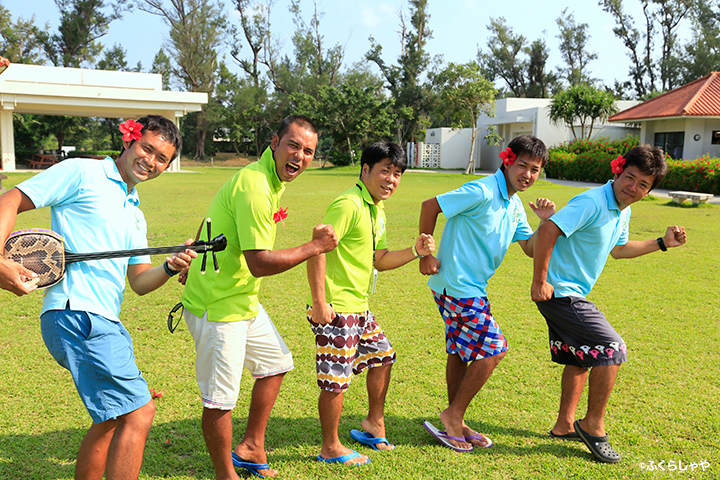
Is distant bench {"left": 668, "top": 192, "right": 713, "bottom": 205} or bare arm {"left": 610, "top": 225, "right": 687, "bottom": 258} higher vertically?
bare arm {"left": 610, "top": 225, "right": 687, "bottom": 258}

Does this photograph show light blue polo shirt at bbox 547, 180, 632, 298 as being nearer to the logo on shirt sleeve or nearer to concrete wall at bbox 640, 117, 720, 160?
the logo on shirt sleeve

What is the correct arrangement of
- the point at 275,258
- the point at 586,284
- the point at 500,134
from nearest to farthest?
1. the point at 275,258
2. the point at 586,284
3. the point at 500,134

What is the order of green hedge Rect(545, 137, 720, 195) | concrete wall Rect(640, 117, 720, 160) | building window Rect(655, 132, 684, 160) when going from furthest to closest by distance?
building window Rect(655, 132, 684, 160)
concrete wall Rect(640, 117, 720, 160)
green hedge Rect(545, 137, 720, 195)

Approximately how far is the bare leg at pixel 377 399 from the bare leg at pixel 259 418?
0.58 metres

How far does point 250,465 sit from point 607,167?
2599 cm

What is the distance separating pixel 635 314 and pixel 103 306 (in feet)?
18.5

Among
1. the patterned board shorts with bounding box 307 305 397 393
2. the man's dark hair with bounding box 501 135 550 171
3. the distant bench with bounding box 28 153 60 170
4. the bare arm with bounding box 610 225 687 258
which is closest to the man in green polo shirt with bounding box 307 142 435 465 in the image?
the patterned board shorts with bounding box 307 305 397 393

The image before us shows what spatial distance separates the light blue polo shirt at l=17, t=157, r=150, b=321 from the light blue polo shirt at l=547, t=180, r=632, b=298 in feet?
7.93

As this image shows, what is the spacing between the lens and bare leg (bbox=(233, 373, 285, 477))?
307cm

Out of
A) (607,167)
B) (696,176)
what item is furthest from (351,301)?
(607,167)

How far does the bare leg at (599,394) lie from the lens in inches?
130

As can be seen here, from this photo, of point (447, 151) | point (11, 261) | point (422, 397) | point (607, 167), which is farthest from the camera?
point (447, 151)

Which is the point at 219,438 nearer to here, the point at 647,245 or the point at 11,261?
the point at 11,261

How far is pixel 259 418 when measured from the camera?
10.1 feet
